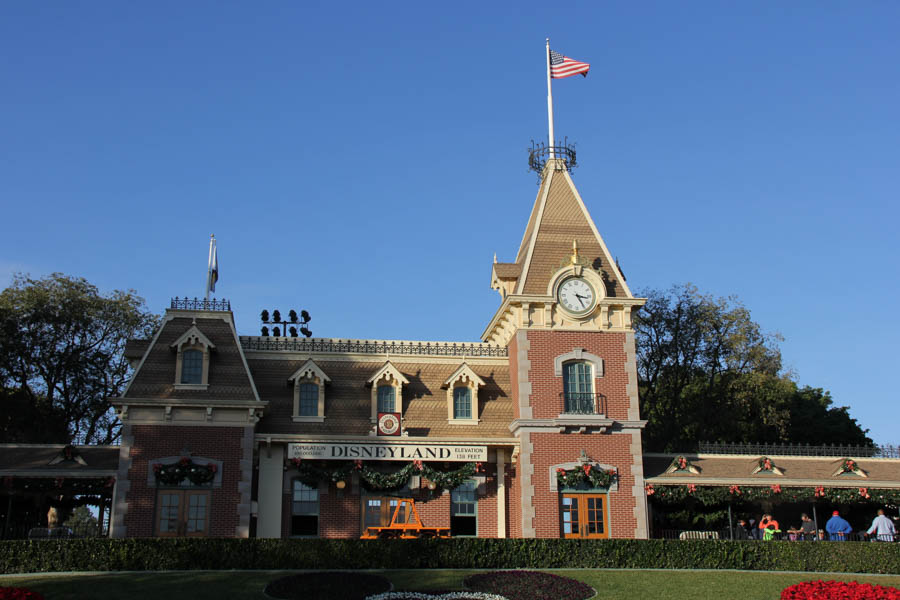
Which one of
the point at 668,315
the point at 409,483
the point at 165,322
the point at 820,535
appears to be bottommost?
the point at 820,535

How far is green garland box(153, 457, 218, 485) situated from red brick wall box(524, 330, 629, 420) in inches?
413

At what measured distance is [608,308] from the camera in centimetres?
3022

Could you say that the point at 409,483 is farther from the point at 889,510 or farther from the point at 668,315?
the point at 668,315

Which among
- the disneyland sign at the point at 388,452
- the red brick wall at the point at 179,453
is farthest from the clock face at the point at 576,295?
the red brick wall at the point at 179,453

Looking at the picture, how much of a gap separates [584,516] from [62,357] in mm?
28013

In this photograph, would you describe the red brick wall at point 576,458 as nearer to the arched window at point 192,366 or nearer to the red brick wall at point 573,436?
the red brick wall at point 573,436

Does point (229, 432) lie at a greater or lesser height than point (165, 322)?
lesser

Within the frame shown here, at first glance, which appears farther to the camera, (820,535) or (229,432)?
(820,535)

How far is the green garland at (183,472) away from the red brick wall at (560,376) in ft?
34.4

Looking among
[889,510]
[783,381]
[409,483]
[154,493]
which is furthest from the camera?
[783,381]

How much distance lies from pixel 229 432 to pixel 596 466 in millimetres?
11654

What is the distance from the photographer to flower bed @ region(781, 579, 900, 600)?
1538 centimetres

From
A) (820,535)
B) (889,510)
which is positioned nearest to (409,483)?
(820,535)

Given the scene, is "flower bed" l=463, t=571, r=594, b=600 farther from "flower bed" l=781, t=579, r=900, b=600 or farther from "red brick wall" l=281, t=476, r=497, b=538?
"red brick wall" l=281, t=476, r=497, b=538
